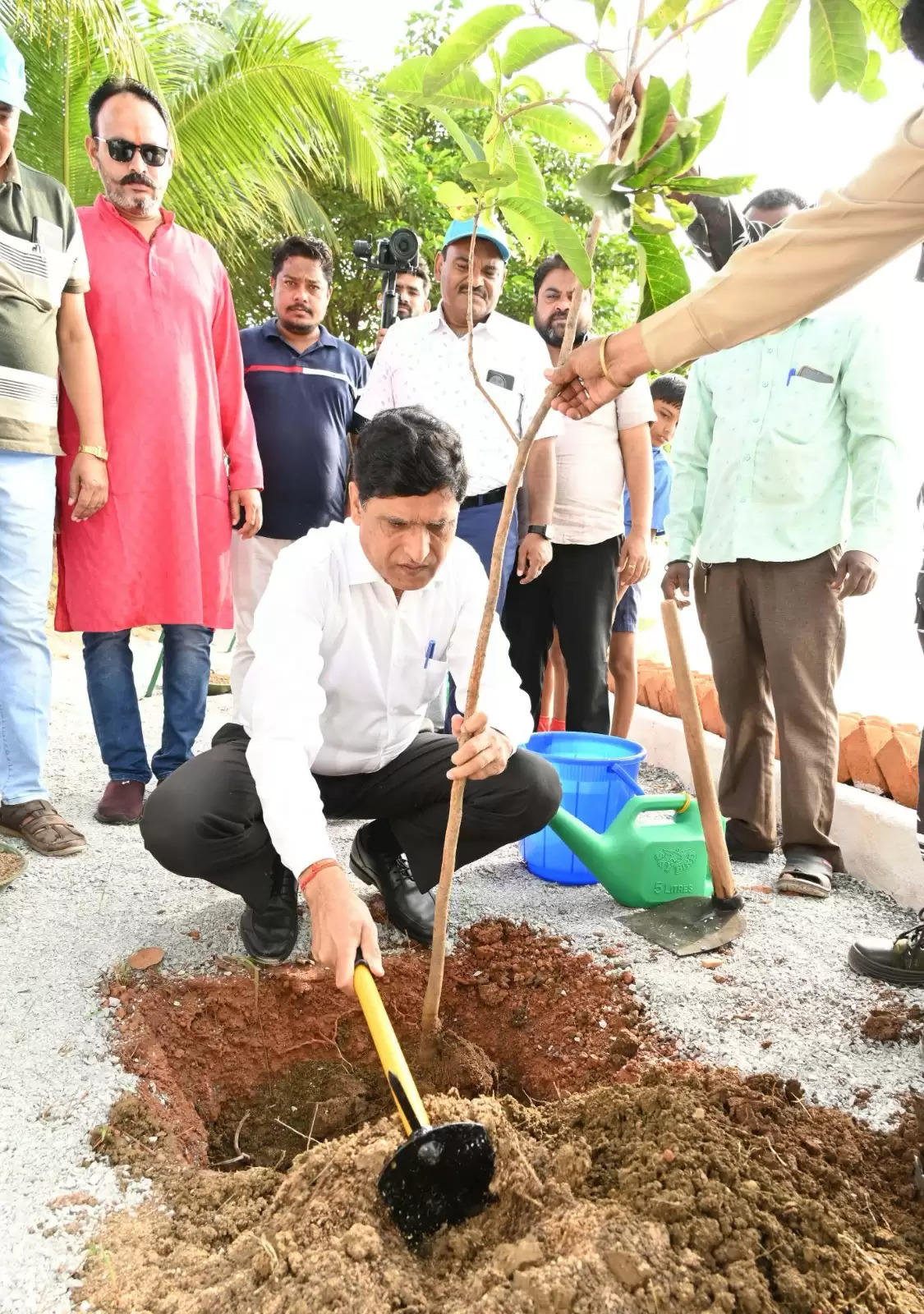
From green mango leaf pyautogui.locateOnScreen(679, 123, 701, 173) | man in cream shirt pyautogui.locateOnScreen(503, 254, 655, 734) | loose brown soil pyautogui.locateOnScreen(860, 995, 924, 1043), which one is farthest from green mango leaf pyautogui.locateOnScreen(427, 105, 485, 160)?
man in cream shirt pyautogui.locateOnScreen(503, 254, 655, 734)

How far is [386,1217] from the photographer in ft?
4.20

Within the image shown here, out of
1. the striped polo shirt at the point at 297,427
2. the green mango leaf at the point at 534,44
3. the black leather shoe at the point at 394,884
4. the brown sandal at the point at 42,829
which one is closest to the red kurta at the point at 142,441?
the striped polo shirt at the point at 297,427

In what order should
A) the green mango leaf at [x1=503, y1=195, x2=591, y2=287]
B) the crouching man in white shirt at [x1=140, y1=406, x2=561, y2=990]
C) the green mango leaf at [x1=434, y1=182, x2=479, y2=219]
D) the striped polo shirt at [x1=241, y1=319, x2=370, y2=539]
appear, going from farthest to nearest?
the striped polo shirt at [x1=241, y1=319, x2=370, y2=539] → the crouching man in white shirt at [x1=140, y1=406, x2=561, y2=990] → the green mango leaf at [x1=434, y1=182, x2=479, y2=219] → the green mango leaf at [x1=503, y1=195, x2=591, y2=287]

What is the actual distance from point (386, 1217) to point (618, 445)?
2.74 m

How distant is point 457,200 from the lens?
126 centimetres

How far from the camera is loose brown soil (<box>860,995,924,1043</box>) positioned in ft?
6.26

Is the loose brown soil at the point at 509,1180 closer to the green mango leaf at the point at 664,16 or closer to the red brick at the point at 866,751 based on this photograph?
the green mango leaf at the point at 664,16

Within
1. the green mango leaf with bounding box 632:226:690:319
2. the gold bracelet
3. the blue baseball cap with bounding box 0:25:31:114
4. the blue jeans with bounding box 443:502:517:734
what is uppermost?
the blue baseball cap with bounding box 0:25:31:114

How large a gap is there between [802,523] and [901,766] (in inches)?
39.1

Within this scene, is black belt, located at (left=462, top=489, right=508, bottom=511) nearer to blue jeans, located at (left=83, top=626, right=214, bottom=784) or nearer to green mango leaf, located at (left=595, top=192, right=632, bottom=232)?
blue jeans, located at (left=83, top=626, right=214, bottom=784)

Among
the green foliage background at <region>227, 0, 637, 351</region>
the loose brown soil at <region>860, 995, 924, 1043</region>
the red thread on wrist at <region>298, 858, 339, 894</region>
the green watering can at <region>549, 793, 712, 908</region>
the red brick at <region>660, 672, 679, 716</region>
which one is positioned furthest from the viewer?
the green foliage background at <region>227, 0, 637, 351</region>

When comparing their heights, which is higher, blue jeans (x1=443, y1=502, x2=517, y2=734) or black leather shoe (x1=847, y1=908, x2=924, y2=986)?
blue jeans (x1=443, y1=502, x2=517, y2=734)

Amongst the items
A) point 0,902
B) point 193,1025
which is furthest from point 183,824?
point 0,902

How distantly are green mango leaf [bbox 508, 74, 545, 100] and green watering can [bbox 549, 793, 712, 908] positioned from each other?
1.71 metres
